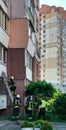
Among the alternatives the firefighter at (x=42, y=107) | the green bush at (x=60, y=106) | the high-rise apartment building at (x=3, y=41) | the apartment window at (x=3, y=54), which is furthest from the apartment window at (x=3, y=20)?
the green bush at (x=60, y=106)

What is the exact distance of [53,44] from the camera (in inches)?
3605

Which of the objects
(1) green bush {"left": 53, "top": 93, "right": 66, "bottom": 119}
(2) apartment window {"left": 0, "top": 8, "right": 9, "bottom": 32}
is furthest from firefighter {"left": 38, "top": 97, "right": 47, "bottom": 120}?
(2) apartment window {"left": 0, "top": 8, "right": 9, "bottom": 32}

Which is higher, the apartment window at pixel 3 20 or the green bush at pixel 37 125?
the apartment window at pixel 3 20

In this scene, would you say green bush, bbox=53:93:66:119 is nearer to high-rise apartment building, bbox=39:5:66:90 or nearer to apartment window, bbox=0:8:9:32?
apartment window, bbox=0:8:9:32

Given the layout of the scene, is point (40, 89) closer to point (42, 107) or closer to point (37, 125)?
point (42, 107)

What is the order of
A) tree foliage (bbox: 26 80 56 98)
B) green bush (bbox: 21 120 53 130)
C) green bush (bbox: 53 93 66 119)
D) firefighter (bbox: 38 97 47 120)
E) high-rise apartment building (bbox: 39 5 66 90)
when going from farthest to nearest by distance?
high-rise apartment building (bbox: 39 5 66 90) → tree foliage (bbox: 26 80 56 98) → green bush (bbox: 53 93 66 119) → firefighter (bbox: 38 97 47 120) → green bush (bbox: 21 120 53 130)

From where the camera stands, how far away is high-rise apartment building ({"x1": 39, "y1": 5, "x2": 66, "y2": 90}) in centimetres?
A: 8888

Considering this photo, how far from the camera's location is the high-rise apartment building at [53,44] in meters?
A: 88.9

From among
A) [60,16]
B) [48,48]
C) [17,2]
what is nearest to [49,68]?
[48,48]

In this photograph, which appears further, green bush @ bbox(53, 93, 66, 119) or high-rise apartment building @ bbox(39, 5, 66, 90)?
high-rise apartment building @ bbox(39, 5, 66, 90)

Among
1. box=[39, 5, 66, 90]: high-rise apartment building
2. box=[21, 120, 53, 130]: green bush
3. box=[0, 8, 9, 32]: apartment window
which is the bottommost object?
box=[21, 120, 53, 130]: green bush

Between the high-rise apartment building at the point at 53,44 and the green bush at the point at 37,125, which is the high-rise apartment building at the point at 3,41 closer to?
the green bush at the point at 37,125

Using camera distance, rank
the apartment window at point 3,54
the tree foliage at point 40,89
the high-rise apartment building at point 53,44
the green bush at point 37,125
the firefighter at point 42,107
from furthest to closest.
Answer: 1. the high-rise apartment building at point 53,44
2. the tree foliage at point 40,89
3. the apartment window at point 3,54
4. the firefighter at point 42,107
5. the green bush at point 37,125

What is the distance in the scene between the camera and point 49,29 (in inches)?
3718
